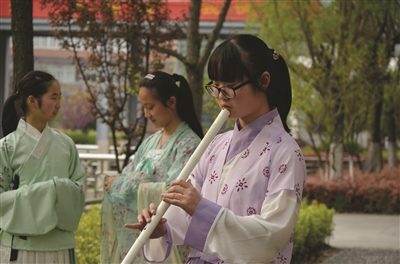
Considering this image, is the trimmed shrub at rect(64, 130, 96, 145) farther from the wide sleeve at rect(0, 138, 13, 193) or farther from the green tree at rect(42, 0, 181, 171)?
the wide sleeve at rect(0, 138, 13, 193)

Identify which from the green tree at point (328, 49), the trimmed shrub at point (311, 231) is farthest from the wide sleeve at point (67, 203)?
the green tree at point (328, 49)

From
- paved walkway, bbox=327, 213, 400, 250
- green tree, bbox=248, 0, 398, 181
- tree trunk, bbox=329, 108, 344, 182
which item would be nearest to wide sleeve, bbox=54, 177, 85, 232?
paved walkway, bbox=327, 213, 400, 250

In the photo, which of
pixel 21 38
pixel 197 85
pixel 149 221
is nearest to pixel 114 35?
pixel 197 85

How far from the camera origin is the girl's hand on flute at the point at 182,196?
239 cm

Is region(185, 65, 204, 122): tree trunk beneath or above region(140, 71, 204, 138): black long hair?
beneath

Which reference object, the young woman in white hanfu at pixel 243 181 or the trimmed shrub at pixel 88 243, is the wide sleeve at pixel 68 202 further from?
the trimmed shrub at pixel 88 243

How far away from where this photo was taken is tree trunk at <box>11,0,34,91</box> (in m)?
5.23

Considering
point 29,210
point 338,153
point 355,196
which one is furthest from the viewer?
point 338,153

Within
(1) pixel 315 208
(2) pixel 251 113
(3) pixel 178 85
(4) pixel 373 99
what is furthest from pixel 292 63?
(2) pixel 251 113

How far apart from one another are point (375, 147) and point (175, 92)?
520 inches

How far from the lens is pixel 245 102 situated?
2.59 m

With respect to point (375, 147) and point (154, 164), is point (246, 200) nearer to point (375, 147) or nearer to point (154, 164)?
point (154, 164)

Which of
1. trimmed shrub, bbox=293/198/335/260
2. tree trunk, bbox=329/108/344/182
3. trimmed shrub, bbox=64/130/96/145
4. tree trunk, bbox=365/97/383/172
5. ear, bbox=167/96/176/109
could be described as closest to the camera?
ear, bbox=167/96/176/109

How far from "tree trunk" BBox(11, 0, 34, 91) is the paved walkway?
4.86 meters
